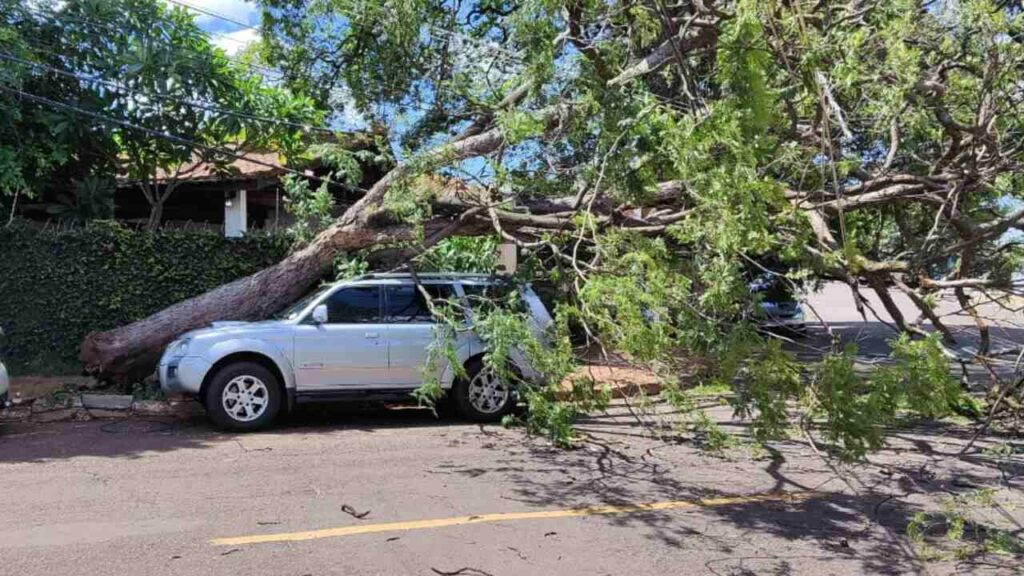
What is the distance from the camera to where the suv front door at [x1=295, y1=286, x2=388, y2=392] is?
9.32 metres

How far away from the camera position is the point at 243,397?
358 inches

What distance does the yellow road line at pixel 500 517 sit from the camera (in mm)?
5480

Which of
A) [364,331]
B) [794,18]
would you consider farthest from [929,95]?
[364,331]

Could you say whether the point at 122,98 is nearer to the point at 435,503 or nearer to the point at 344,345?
the point at 344,345

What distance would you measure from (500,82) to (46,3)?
25.4 feet

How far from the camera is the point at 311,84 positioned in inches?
594

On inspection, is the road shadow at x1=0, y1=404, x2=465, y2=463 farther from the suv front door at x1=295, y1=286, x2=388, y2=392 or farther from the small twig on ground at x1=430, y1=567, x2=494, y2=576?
the small twig on ground at x1=430, y1=567, x2=494, y2=576

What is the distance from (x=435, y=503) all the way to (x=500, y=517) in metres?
0.60

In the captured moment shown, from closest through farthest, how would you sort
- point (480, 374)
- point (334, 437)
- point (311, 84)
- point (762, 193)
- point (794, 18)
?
point (762, 193), point (794, 18), point (334, 437), point (480, 374), point (311, 84)

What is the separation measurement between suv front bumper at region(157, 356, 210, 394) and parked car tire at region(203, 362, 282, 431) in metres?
0.14

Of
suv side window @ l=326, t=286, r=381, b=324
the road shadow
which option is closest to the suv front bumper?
the road shadow

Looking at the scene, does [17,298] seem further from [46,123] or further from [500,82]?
[500,82]

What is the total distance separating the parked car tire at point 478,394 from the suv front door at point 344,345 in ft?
3.08

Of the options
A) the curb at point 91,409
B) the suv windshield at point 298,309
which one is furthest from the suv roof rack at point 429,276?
the curb at point 91,409
